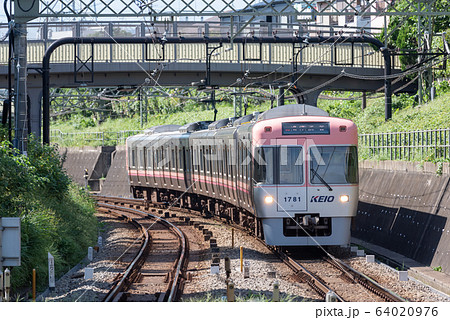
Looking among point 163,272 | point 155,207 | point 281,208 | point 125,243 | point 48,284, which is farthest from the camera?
point 155,207

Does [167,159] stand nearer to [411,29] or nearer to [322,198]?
[411,29]

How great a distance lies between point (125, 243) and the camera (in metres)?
20.8

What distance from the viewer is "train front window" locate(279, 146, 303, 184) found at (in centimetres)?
1653

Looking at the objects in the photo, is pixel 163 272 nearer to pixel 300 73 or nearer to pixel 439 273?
pixel 439 273

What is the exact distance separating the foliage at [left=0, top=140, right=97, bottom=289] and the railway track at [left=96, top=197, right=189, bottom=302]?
55.7 inches

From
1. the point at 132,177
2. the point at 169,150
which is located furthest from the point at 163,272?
the point at 132,177

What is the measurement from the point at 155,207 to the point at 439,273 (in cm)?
2023

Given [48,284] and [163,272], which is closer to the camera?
[48,284]

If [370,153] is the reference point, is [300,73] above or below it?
above

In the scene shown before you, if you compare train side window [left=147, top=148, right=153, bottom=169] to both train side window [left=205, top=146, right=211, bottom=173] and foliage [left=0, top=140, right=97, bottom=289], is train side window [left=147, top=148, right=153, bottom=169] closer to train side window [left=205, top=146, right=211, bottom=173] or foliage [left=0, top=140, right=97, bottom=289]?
train side window [left=205, top=146, right=211, bottom=173]

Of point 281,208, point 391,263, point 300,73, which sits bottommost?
point 391,263

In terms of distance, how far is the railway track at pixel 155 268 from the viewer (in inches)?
489

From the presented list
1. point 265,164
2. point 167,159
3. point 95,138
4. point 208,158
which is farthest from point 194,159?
point 95,138

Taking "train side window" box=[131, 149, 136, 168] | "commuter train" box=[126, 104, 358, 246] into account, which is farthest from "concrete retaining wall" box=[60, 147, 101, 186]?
"commuter train" box=[126, 104, 358, 246]
